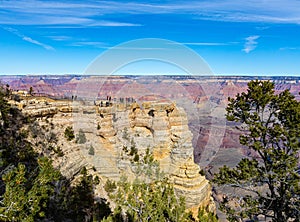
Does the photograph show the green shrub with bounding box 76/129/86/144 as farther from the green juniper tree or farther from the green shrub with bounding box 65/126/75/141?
the green juniper tree

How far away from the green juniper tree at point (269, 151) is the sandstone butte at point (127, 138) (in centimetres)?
657

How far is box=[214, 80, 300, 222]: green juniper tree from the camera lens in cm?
1139

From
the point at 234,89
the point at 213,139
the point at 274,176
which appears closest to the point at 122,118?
the point at 274,176

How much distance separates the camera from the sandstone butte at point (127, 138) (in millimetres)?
19172

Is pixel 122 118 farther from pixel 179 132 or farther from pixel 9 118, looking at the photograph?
pixel 9 118

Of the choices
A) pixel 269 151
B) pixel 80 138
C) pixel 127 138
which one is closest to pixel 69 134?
pixel 80 138

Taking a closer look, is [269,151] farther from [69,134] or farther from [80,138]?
[69,134]

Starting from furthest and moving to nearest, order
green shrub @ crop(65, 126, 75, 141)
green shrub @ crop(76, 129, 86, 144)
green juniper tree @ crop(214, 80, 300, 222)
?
green shrub @ crop(76, 129, 86, 144) < green shrub @ crop(65, 126, 75, 141) < green juniper tree @ crop(214, 80, 300, 222)

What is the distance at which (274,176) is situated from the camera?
1139 cm

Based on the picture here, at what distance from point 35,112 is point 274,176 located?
660 inches

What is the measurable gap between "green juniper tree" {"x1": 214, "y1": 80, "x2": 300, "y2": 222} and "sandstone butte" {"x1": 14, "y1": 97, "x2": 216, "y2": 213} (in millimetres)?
6569

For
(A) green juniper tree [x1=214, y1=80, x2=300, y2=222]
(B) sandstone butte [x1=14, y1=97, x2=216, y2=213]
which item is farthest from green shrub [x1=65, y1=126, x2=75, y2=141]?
(A) green juniper tree [x1=214, y1=80, x2=300, y2=222]

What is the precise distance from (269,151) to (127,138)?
11865 millimetres

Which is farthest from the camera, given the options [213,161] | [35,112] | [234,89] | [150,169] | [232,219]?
[234,89]
